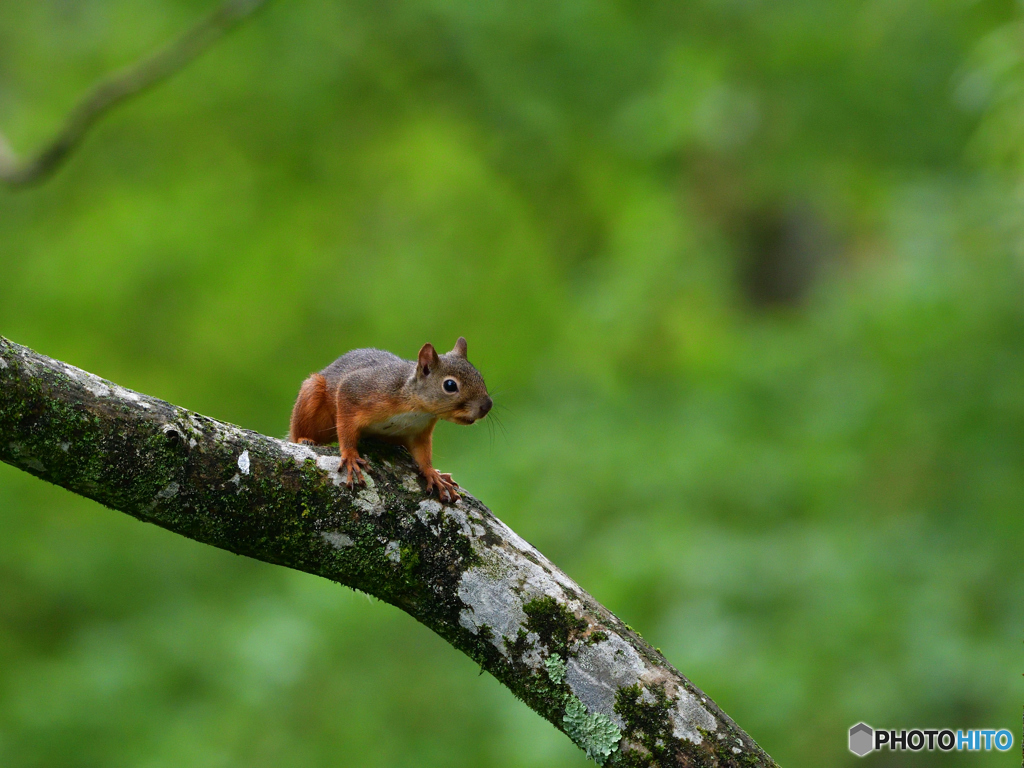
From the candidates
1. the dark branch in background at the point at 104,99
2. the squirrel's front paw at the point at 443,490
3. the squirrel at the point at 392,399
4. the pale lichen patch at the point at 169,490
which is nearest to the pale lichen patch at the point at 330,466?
the squirrel's front paw at the point at 443,490

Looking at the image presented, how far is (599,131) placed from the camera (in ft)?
33.4

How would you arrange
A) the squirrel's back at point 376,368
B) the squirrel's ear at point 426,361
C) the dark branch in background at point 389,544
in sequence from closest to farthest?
the dark branch in background at point 389,544
the squirrel's back at point 376,368
the squirrel's ear at point 426,361

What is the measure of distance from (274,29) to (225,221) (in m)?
2.15

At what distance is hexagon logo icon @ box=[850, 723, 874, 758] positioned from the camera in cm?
545

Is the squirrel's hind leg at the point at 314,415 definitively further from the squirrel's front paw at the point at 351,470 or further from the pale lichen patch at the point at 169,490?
the pale lichen patch at the point at 169,490

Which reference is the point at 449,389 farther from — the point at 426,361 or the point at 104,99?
the point at 104,99

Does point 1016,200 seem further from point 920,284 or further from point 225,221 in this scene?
point 225,221

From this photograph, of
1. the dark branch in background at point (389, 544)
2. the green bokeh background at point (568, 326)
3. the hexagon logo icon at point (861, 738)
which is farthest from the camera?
the green bokeh background at point (568, 326)

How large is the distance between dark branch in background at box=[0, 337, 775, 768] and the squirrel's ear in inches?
50.1

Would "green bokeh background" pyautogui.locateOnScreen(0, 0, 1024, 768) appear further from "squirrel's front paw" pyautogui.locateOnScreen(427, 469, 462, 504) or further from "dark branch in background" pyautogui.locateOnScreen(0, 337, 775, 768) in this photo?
"dark branch in background" pyautogui.locateOnScreen(0, 337, 775, 768)

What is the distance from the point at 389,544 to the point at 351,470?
0.86ft

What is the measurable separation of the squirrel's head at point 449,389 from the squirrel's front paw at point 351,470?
1076 mm

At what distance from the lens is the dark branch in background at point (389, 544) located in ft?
7.92

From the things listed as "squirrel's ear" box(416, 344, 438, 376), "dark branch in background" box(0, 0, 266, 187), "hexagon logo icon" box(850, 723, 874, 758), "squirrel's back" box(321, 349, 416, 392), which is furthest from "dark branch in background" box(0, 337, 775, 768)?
"dark branch in background" box(0, 0, 266, 187)
